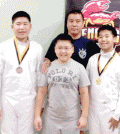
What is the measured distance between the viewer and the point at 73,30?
1863 mm

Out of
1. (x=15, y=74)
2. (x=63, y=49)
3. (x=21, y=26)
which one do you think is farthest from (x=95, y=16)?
(x=15, y=74)

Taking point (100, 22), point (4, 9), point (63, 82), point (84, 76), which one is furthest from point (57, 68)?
point (4, 9)

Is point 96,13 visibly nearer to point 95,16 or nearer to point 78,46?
point 95,16

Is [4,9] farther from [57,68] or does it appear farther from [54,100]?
[54,100]

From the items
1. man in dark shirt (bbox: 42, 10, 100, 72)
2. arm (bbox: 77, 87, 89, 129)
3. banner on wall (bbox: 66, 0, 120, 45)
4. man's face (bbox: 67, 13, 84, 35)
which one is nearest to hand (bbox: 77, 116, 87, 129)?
arm (bbox: 77, 87, 89, 129)

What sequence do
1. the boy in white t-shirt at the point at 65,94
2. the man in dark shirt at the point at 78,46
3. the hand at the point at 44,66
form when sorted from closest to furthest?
1. the boy in white t-shirt at the point at 65,94
2. the hand at the point at 44,66
3. the man in dark shirt at the point at 78,46

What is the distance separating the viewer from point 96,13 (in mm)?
2168

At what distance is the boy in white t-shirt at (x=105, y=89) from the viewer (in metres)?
1.54

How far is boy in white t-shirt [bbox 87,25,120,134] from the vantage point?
60.8 inches

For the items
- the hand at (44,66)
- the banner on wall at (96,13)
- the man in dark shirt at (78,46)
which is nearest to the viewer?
the hand at (44,66)

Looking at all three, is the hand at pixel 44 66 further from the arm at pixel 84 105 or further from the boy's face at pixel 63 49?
the arm at pixel 84 105

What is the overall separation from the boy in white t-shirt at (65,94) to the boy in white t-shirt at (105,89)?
174 mm

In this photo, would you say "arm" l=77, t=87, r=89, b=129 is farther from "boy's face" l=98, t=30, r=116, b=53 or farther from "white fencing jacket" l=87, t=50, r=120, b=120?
"boy's face" l=98, t=30, r=116, b=53

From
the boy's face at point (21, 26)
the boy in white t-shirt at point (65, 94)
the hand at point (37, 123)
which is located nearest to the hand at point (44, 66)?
the boy in white t-shirt at point (65, 94)
